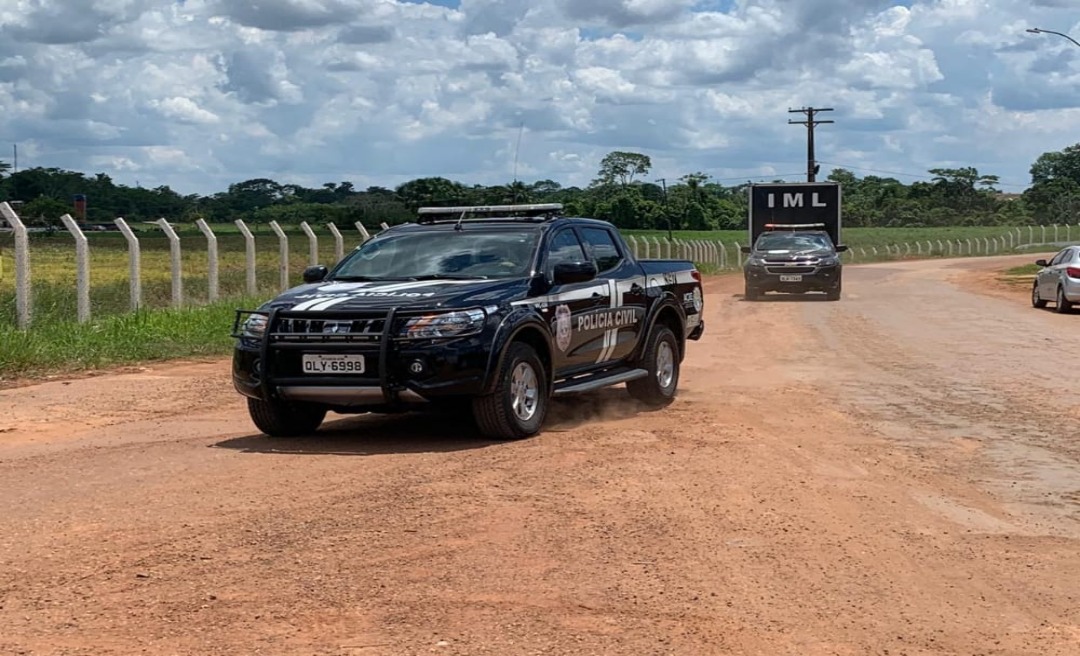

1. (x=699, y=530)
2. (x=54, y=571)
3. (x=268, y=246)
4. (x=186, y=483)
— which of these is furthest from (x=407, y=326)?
(x=268, y=246)

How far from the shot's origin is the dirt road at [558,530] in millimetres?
5219

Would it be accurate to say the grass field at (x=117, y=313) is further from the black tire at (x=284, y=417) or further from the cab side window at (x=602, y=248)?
the cab side window at (x=602, y=248)

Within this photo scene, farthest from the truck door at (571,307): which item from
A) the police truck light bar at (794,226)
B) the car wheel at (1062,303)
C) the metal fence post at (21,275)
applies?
the police truck light bar at (794,226)

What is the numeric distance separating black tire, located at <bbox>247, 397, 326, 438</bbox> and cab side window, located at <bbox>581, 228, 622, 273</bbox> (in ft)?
8.46

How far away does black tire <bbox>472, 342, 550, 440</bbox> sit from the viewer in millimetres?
8977

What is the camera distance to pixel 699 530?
6797 mm

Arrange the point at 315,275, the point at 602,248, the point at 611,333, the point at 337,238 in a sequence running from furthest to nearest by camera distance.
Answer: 1. the point at 337,238
2. the point at 602,248
3. the point at 611,333
4. the point at 315,275

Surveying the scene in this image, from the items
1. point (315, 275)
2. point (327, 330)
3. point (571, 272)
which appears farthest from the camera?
point (315, 275)

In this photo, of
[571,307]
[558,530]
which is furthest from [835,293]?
[558,530]

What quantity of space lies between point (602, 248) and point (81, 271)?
8145 millimetres

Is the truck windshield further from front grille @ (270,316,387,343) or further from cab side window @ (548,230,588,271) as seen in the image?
front grille @ (270,316,387,343)

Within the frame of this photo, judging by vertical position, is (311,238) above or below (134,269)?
above

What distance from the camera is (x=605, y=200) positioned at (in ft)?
216

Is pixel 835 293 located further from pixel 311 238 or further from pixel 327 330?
pixel 327 330
